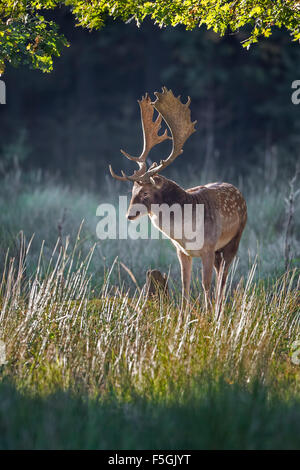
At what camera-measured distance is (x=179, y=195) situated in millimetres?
6602

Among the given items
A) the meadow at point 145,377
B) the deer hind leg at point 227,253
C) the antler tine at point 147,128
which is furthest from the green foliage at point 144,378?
the antler tine at point 147,128

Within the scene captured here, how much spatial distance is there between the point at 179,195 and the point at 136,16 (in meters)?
1.77

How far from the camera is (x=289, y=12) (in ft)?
20.8

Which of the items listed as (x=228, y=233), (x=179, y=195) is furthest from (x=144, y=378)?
(x=228, y=233)

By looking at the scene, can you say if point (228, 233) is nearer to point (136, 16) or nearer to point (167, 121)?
point (167, 121)

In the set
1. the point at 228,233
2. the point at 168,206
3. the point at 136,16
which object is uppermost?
→ the point at 136,16

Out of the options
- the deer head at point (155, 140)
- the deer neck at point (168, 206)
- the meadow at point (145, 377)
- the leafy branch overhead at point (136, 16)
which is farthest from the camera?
the deer neck at point (168, 206)

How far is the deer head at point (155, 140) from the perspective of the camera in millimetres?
6418

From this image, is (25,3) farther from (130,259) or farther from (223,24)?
(130,259)

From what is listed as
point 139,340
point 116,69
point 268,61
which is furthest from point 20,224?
point 116,69

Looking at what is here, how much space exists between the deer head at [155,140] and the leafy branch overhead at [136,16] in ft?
2.43

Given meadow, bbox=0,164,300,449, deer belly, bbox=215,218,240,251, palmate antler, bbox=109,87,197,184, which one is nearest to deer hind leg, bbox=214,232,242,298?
deer belly, bbox=215,218,240,251

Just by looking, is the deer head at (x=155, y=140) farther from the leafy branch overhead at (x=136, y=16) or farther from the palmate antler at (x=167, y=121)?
the leafy branch overhead at (x=136, y=16)

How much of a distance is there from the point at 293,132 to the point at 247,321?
20226 millimetres
